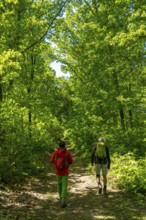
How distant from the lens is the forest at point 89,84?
12.1 m

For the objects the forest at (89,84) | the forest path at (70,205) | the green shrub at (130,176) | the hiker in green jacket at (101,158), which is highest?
the forest at (89,84)

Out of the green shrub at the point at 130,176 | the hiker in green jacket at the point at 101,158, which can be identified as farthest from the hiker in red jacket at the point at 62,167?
the green shrub at the point at 130,176

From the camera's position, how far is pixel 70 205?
8898 mm

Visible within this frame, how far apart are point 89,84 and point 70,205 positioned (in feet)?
42.2

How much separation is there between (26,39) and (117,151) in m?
8.64

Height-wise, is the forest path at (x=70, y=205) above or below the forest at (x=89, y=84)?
below

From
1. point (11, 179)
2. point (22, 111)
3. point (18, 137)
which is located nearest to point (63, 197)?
point (11, 179)

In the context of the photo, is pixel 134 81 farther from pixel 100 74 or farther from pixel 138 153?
pixel 138 153

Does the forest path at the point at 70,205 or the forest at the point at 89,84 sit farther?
the forest at the point at 89,84

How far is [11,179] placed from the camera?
1173 cm

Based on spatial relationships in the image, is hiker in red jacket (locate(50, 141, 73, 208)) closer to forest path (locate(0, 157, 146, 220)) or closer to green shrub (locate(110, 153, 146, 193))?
forest path (locate(0, 157, 146, 220))

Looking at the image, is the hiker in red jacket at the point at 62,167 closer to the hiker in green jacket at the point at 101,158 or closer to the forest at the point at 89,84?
the hiker in green jacket at the point at 101,158

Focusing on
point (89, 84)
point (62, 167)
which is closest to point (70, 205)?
point (62, 167)

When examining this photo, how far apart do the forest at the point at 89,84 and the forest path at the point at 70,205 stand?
1.06 m
